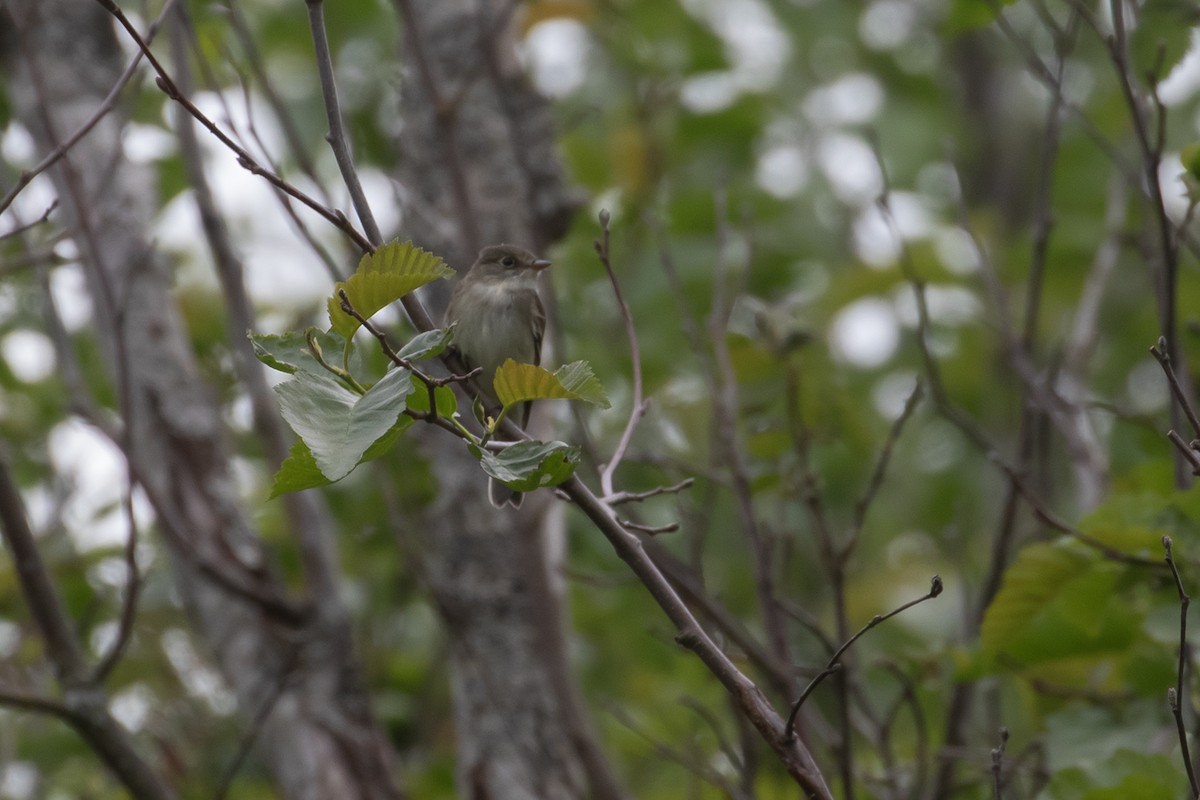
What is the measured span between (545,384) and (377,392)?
315 millimetres

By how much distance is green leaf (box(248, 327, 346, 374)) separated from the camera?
6.69ft

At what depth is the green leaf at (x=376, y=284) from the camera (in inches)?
82.0

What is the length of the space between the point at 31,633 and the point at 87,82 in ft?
7.43

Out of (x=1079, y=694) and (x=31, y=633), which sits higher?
(x=31, y=633)

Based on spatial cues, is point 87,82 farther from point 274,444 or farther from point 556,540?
point 556,540

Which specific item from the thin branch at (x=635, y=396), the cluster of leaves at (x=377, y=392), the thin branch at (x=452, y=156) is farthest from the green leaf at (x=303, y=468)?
the thin branch at (x=452, y=156)

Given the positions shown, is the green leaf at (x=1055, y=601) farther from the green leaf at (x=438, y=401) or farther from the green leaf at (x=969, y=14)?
the green leaf at (x=438, y=401)

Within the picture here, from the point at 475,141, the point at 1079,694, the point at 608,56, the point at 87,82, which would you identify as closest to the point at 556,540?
the point at 475,141

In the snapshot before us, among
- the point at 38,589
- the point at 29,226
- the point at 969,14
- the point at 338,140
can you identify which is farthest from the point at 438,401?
the point at 969,14

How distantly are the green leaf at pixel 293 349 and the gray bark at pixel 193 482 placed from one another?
2.31 metres

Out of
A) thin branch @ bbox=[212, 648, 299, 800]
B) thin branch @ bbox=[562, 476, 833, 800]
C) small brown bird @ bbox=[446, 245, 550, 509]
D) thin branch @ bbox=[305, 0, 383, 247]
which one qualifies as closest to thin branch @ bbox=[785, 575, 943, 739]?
thin branch @ bbox=[562, 476, 833, 800]

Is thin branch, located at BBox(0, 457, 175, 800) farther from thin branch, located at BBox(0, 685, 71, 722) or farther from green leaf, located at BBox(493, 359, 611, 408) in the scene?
green leaf, located at BBox(493, 359, 611, 408)

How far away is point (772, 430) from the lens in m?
4.29

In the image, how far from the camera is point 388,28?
6.43 metres
